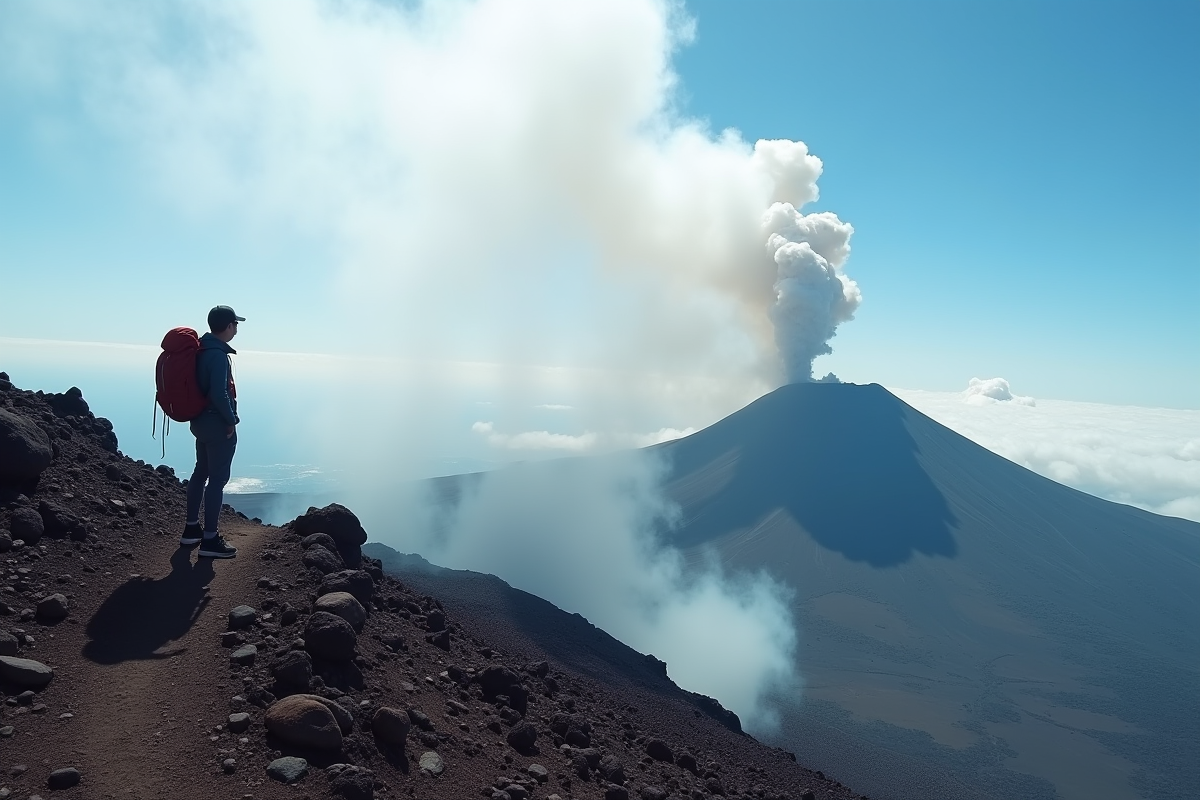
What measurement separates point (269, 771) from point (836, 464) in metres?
70.7

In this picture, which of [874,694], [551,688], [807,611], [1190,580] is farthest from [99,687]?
[1190,580]

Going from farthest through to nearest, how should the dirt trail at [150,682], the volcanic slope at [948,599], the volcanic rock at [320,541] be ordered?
1. the volcanic slope at [948,599]
2. the volcanic rock at [320,541]
3. the dirt trail at [150,682]

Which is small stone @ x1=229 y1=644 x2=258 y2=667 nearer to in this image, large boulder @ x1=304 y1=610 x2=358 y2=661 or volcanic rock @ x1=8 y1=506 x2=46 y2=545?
large boulder @ x1=304 y1=610 x2=358 y2=661

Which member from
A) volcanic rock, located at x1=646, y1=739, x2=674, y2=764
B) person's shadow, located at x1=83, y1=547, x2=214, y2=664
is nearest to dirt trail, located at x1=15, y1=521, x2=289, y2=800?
person's shadow, located at x1=83, y1=547, x2=214, y2=664

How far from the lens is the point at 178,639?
5.31 metres

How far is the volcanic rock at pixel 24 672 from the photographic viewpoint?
4.42 meters

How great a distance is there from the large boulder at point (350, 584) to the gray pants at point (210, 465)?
4.14 feet

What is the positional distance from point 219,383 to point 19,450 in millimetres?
1925

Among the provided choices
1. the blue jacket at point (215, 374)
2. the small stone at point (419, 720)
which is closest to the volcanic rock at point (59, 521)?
the blue jacket at point (215, 374)

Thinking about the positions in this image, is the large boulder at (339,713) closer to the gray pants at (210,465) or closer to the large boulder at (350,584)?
the large boulder at (350,584)

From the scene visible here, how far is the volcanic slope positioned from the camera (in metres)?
32.5

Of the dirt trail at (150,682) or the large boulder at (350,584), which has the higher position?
the large boulder at (350,584)

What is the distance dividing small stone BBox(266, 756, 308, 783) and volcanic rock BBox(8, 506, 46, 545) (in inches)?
135

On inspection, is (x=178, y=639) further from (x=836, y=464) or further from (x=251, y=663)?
(x=836, y=464)
